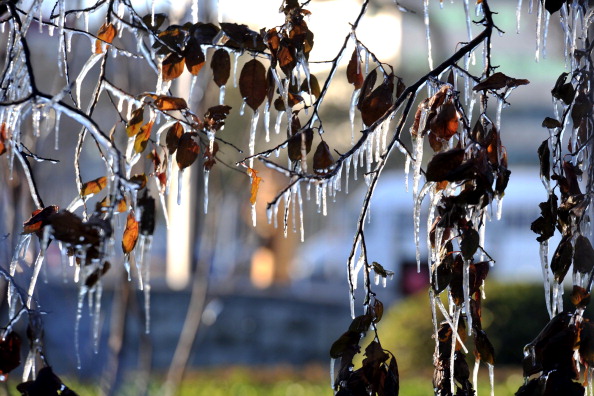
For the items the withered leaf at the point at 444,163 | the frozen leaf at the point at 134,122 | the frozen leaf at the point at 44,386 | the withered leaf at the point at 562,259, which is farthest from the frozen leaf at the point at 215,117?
the withered leaf at the point at 562,259

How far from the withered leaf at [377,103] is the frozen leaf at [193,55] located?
1.21 ft

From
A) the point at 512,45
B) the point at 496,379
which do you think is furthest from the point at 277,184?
the point at 496,379

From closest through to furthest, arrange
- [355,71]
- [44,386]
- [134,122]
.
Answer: [44,386] < [134,122] < [355,71]

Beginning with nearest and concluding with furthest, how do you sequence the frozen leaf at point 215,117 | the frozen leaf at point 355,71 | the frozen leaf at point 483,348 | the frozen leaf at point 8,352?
the frozen leaf at point 8,352 → the frozen leaf at point 483,348 → the frozen leaf at point 215,117 → the frozen leaf at point 355,71

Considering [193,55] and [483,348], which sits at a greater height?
[193,55]

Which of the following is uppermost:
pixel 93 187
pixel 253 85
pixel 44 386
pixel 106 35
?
pixel 106 35

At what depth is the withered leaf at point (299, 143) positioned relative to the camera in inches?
70.9

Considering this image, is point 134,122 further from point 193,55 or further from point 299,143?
point 299,143

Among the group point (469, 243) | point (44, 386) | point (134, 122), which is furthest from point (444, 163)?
point (44, 386)

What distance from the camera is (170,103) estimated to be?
172 cm

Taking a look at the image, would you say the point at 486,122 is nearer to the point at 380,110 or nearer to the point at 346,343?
the point at 380,110

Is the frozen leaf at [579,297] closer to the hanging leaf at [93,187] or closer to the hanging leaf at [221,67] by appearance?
the hanging leaf at [221,67]

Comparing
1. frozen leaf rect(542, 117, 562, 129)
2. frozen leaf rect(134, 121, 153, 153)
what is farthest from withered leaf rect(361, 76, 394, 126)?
frozen leaf rect(134, 121, 153, 153)

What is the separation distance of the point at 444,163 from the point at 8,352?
95 cm
